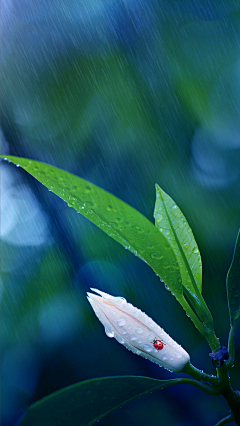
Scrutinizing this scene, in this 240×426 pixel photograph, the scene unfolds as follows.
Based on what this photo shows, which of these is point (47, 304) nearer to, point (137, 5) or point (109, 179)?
point (109, 179)

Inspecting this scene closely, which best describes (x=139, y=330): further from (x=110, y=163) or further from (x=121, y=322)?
(x=110, y=163)

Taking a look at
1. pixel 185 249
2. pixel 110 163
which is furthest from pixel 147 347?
pixel 110 163

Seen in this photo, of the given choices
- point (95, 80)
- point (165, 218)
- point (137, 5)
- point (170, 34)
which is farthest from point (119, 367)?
point (137, 5)

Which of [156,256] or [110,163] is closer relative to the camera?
[156,256]

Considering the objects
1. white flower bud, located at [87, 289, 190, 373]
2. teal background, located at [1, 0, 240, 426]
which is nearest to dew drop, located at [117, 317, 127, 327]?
white flower bud, located at [87, 289, 190, 373]

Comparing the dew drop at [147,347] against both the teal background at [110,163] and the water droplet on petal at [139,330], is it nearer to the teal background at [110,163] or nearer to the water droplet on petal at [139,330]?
the water droplet on petal at [139,330]

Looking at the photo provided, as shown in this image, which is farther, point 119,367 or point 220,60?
point 220,60
